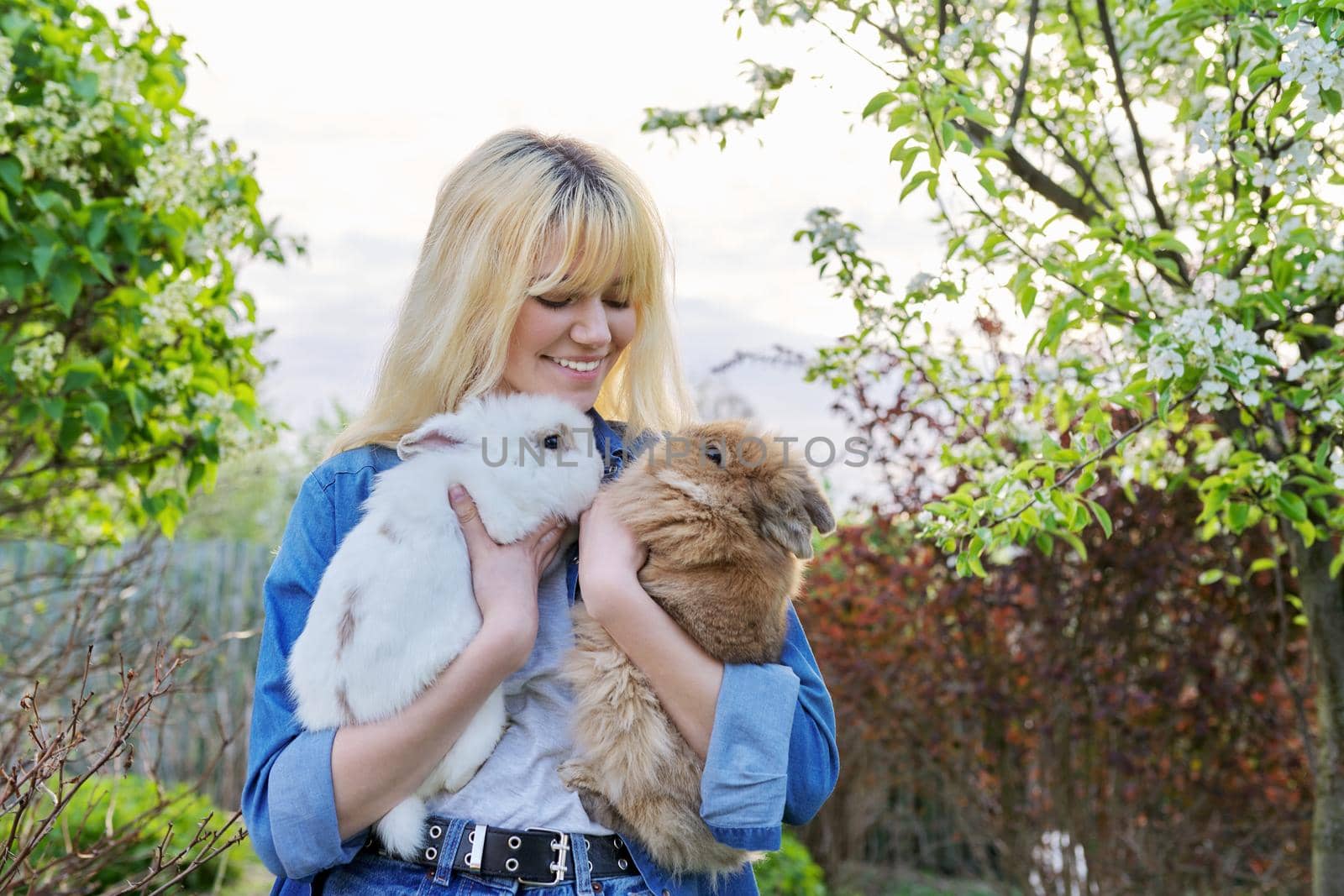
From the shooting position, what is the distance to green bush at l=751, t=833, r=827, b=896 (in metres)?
6.16

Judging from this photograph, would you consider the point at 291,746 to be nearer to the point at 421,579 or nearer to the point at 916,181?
the point at 421,579

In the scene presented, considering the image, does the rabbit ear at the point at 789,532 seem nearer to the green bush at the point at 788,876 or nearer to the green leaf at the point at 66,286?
the green leaf at the point at 66,286

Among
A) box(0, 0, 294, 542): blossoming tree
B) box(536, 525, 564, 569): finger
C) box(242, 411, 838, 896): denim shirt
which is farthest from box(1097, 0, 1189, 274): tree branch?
box(0, 0, 294, 542): blossoming tree

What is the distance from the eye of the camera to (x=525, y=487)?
2041 mm

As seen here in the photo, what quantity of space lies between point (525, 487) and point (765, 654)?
1.89 feet

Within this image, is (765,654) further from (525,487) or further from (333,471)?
(333,471)

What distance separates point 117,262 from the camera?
424 cm

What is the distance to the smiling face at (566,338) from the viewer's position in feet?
7.32

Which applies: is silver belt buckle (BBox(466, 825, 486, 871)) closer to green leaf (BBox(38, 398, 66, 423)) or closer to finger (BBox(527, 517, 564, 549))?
finger (BBox(527, 517, 564, 549))

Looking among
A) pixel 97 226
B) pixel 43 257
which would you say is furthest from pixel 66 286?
pixel 97 226

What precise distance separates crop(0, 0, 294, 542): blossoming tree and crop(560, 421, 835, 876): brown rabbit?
274 centimetres

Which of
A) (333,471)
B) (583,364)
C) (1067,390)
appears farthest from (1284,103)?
(333,471)

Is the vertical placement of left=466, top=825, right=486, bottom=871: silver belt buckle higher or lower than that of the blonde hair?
lower

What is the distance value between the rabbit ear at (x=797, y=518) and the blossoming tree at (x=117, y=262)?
292 cm
